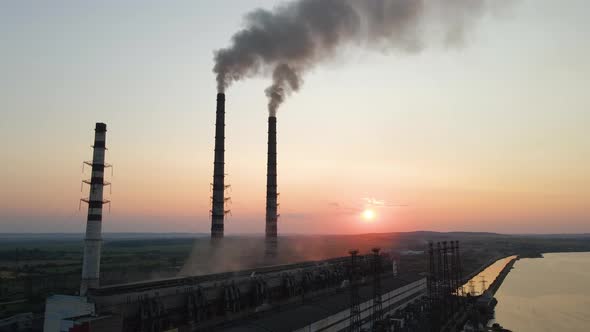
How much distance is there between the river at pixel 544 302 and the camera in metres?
48.0

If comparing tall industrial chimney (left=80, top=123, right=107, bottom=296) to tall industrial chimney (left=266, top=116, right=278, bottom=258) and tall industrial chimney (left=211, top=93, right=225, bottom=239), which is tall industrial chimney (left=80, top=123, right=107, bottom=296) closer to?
tall industrial chimney (left=211, top=93, right=225, bottom=239)

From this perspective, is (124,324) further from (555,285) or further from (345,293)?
(555,285)

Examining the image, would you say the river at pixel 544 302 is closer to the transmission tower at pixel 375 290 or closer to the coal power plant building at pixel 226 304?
the transmission tower at pixel 375 290

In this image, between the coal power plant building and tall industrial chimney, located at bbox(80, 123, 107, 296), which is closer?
the coal power plant building

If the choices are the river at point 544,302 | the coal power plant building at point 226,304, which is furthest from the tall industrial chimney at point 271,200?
the river at point 544,302

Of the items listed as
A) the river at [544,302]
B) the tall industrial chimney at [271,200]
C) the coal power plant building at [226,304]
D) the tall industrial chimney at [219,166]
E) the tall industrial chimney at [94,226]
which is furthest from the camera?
the tall industrial chimney at [271,200]

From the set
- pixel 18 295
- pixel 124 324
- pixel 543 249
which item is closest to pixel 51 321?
pixel 124 324

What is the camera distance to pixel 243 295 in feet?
95.8

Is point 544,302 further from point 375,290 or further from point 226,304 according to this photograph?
point 226,304

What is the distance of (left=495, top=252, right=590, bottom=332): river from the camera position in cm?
4797

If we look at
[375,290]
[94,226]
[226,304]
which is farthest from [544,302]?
[94,226]

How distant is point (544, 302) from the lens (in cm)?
6156

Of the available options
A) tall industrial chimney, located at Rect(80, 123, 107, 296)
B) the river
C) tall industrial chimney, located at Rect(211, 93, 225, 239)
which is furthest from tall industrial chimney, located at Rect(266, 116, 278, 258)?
the river

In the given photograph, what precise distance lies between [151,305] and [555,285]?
79.6m
